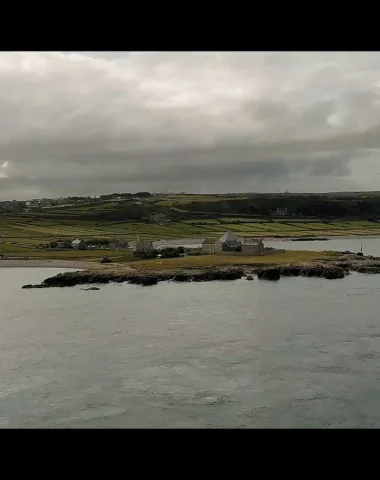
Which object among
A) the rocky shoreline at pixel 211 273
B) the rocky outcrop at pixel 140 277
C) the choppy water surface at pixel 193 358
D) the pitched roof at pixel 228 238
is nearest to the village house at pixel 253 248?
the pitched roof at pixel 228 238

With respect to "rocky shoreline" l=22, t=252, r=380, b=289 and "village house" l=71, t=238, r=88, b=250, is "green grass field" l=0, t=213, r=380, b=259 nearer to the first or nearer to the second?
"village house" l=71, t=238, r=88, b=250

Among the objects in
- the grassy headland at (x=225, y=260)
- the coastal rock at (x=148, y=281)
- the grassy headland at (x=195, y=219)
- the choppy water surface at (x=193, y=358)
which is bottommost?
the choppy water surface at (x=193, y=358)

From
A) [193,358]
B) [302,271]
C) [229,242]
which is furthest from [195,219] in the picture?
[193,358]

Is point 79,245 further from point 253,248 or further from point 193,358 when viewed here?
point 193,358

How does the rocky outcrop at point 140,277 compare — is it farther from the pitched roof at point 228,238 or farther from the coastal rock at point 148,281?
the pitched roof at point 228,238

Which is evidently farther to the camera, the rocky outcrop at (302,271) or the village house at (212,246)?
the village house at (212,246)

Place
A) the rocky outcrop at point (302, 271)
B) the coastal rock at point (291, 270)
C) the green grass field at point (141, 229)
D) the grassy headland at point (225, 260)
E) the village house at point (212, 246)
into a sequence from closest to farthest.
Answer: the rocky outcrop at point (302, 271) < the coastal rock at point (291, 270) < the grassy headland at point (225, 260) < the village house at point (212, 246) < the green grass field at point (141, 229)
